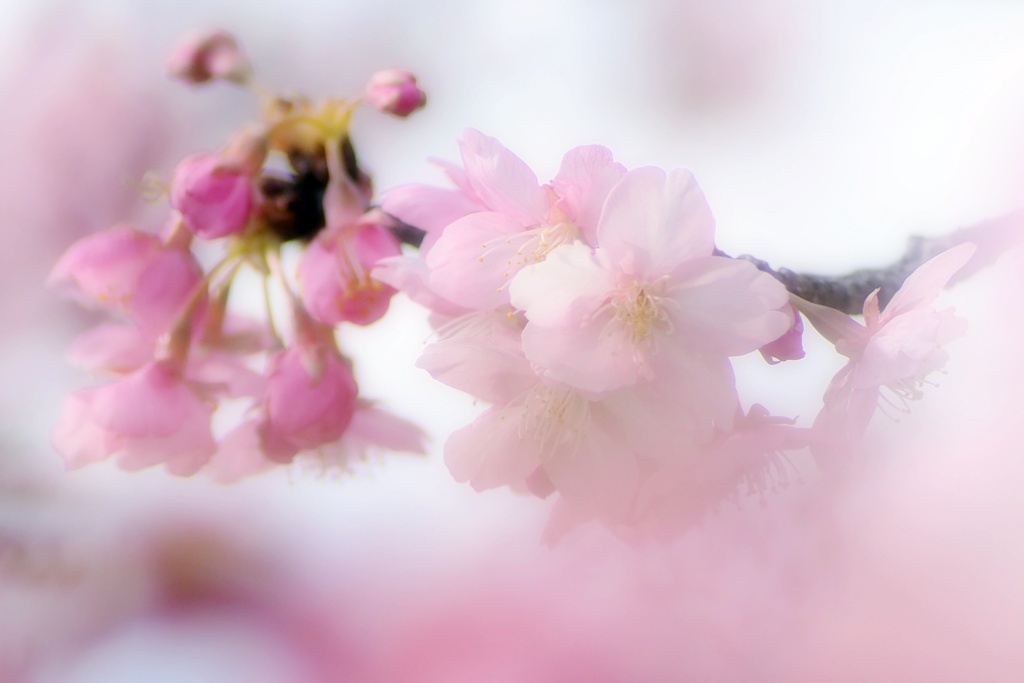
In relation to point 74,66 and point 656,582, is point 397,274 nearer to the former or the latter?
point 656,582

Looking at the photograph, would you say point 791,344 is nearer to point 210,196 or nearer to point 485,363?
point 485,363

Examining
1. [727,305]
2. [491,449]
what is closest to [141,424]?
[491,449]

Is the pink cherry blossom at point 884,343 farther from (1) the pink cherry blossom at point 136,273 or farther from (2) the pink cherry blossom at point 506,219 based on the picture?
(1) the pink cherry blossom at point 136,273

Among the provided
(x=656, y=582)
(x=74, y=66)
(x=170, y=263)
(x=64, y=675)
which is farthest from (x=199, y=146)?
(x=656, y=582)

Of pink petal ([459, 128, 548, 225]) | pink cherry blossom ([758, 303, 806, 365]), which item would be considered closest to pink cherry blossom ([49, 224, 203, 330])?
pink petal ([459, 128, 548, 225])

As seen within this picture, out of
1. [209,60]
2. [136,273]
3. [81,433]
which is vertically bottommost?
[81,433]

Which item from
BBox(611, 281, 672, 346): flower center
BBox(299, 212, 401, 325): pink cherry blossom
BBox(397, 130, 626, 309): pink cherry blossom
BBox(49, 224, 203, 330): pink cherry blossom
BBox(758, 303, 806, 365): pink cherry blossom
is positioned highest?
BBox(397, 130, 626, 309): pink cherry blossom

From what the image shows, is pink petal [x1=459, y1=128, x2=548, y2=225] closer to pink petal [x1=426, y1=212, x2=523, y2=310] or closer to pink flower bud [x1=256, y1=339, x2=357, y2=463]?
pink petal [x1=426, y1=212, x2=523, y2=310]
